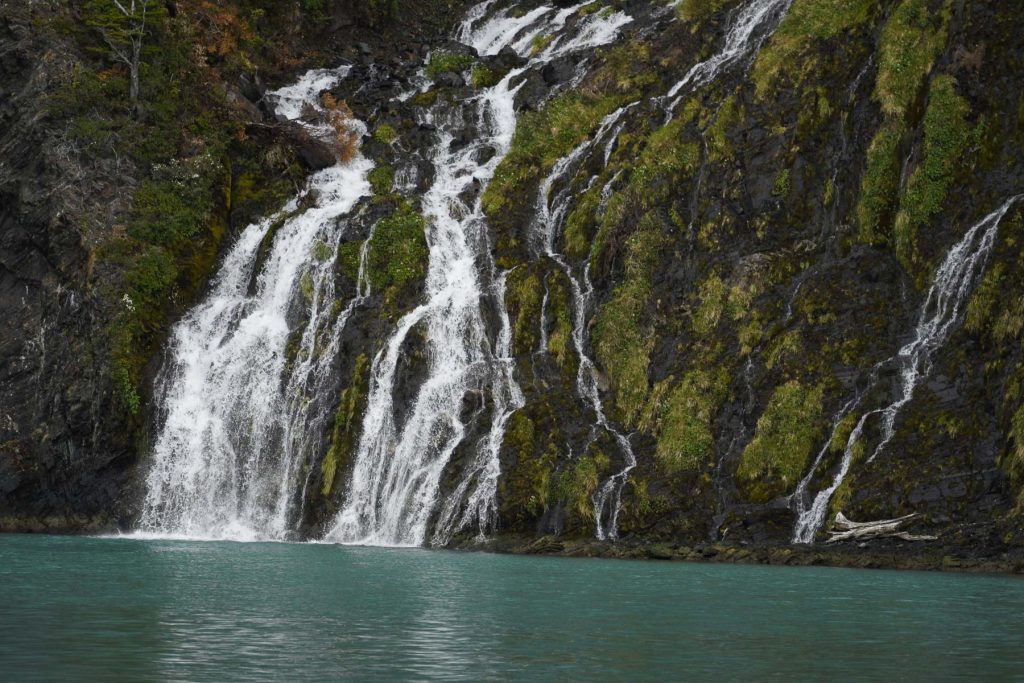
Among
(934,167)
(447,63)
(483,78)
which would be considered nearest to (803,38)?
(934,167)

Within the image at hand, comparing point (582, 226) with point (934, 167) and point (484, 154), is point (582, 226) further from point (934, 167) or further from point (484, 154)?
point (934, 167)

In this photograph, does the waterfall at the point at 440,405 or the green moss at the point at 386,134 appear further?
the green moss at the point at 386,134

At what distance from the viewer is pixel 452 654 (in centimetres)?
1262

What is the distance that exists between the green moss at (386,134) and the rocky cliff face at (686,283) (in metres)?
1.72

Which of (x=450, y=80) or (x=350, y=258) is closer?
(x=350, y=258)

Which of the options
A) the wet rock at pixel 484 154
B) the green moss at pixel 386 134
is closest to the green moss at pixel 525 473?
the wet rock at pixel 484 154

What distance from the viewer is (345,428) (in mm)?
32344

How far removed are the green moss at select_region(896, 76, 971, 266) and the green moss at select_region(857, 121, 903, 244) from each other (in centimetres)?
77

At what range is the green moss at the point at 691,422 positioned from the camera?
28.7 meters

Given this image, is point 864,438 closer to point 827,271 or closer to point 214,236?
point 827,271

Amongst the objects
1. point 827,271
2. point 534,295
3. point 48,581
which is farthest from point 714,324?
point 48,581

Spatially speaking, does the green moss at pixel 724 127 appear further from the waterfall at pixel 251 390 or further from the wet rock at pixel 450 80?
the wet rock at pixel 450 80

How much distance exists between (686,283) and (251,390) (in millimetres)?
14052

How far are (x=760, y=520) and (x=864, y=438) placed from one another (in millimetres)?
3192
